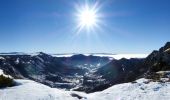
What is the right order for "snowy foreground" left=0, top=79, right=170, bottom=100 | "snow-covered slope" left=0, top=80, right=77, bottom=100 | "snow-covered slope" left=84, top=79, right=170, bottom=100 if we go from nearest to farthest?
1. "snow-covered slope" left=84, top=79, right=170, bottom=100
2. "snowy foreground" left=0, top=79, right=170, bottom=100
3. "snow-covered slope" left=0, top=80, right=77, bottom=100

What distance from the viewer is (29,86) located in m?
40.6

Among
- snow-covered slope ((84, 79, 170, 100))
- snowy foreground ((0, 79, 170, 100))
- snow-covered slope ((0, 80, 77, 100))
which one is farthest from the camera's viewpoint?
snow-covered slope ((0, 80, 77, 100))

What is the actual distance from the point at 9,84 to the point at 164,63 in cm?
3894

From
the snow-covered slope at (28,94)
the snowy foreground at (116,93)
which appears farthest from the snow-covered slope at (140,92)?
the snow-covered slope at (28,94)

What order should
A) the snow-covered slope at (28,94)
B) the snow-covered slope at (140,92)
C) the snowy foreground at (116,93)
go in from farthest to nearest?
the snow-covered slope at (28,94)
the snowy foreground at (116,93)
the snow-covered slope at (140,92)

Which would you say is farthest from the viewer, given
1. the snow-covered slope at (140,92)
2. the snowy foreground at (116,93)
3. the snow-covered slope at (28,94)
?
the snow-covered slope at (28,94)

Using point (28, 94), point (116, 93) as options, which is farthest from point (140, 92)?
point (28, 94)

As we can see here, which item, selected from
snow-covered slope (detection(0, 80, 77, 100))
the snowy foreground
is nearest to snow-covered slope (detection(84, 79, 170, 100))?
the snowy foreground

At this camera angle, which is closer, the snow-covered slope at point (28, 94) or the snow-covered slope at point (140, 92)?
the snow-covered slope at point (140, 92)

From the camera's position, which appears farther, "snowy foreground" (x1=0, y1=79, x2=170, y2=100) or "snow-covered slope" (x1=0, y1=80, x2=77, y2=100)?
"snow-covered slope" (x1=0, y1=80, x2=77, y2=100)

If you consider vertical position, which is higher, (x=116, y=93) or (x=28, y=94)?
(x=116, y=93)

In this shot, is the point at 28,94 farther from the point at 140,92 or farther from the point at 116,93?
the point at 140,92

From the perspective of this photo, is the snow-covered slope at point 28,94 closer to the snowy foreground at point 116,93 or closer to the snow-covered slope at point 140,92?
the snowy foreground at point 116,93

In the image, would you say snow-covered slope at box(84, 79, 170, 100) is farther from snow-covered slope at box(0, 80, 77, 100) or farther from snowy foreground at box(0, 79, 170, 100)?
snow-covered slope at box(0, 80, 77, 100)
